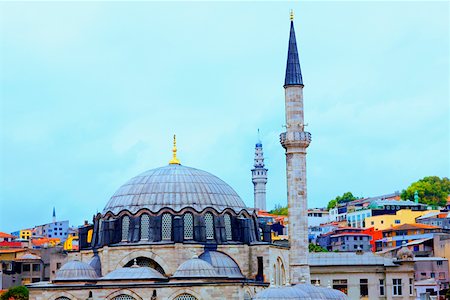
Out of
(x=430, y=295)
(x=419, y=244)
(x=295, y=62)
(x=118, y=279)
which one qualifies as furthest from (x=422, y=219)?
(x=118, y=279)

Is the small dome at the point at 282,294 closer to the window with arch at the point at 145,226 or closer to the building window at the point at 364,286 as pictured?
the window with arch at the point at 145,226

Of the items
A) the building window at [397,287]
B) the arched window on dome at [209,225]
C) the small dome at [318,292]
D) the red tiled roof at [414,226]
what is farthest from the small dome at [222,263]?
the red tiled roof at [414,226]

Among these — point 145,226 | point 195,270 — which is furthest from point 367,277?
point 195,270

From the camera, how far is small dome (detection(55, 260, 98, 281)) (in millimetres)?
33281

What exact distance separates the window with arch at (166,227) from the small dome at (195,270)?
2.59 metres

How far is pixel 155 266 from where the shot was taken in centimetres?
3428

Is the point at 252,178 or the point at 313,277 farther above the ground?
the point at 252,178

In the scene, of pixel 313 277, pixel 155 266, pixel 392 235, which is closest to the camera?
pixel 155 266

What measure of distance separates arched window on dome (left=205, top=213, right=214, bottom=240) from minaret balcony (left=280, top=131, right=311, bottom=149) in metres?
3.94

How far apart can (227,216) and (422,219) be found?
38.9m

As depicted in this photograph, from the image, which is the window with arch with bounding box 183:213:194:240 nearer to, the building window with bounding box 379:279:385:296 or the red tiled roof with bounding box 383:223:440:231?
the building window with bounding box 379:279:385:296

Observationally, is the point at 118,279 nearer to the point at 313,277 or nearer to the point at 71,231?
the point at 313,277

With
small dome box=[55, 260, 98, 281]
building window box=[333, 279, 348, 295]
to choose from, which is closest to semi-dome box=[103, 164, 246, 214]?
small dome box=[55, 260, 98, 281]

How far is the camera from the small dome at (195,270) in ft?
104
